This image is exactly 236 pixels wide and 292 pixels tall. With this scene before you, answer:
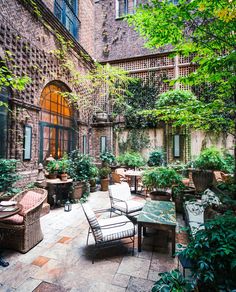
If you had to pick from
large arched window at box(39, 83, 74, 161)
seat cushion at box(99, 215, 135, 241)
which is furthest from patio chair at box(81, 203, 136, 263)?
large arched window at box(39, 83, 74, 161)

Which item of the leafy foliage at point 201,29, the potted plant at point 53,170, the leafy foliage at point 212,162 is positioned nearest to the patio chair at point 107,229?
the leafy foliage at point 201,29

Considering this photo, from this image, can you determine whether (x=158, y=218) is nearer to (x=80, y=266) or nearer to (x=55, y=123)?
(x=80, y=266)

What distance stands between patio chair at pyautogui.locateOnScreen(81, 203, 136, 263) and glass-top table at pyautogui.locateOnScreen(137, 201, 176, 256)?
0.65 ft

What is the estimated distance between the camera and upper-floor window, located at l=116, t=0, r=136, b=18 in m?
10.1

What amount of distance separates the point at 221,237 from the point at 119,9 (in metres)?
12.8

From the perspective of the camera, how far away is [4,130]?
429cm

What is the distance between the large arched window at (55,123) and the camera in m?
5.72

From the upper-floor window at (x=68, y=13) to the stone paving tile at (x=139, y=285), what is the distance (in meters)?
8.62

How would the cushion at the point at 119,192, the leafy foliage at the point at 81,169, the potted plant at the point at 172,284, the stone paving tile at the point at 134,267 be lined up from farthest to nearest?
the leafy foliage at the point at 81,169 → the cushion at the point at 119,192 → the stone paving tile at the point at 134,267 → the potted plant at the point at 172,284

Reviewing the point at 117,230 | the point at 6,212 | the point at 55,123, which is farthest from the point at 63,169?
the point at 117,230

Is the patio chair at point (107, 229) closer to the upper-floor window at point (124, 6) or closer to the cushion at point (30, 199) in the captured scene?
the cushion at point (30, 199)

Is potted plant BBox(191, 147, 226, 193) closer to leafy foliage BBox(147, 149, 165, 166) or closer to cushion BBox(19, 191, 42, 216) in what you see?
leafy foliage BBox(147, 149, 165, 166)

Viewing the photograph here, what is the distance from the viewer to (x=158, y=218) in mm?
2709

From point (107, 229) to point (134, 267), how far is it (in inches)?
25.0
